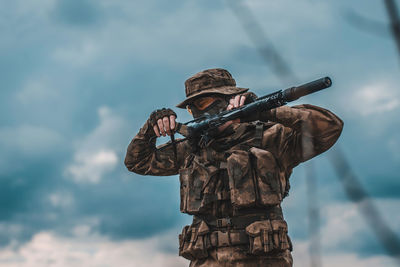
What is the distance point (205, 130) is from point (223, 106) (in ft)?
1.54

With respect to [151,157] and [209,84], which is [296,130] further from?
[151,157]

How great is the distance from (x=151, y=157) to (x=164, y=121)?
70 centimetres

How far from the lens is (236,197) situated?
4598 millimetres

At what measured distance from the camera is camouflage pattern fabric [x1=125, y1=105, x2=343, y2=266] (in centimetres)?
446

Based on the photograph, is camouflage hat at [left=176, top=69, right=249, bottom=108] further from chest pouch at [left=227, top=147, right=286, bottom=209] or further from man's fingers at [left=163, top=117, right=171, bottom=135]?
chest pouch at [left=227, top=147, right=286, bottom=209]

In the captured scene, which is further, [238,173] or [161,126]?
[161,126]

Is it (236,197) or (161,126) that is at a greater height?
(161,126)

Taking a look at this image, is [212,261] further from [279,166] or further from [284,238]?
[279,166]

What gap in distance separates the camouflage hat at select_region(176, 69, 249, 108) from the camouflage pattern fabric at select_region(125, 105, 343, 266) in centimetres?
51

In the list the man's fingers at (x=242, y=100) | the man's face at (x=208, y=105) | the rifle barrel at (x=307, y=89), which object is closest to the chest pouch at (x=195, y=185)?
the man's face at (x=208, y=105)

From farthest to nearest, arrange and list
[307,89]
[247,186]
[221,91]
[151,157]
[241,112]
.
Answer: [151,157] < [221,91] < [247,186] < [241,112] < [307,89]

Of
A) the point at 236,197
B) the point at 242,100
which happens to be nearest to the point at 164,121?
the point at 242,100

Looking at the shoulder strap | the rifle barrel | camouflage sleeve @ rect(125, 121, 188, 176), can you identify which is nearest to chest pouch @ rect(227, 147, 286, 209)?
the shoulder strap

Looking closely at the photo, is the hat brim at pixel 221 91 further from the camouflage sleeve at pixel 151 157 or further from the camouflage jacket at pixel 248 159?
the camouflage sleeve at pixel 151 157
